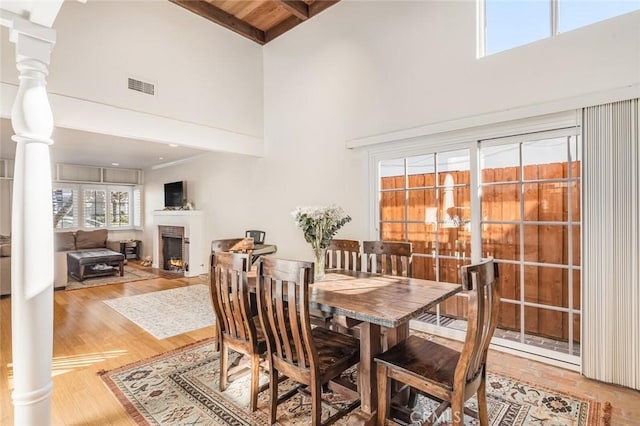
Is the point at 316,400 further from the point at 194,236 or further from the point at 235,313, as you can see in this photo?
the point at 194,236

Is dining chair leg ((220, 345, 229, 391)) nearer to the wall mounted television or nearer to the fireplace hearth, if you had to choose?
the fireplace hearth

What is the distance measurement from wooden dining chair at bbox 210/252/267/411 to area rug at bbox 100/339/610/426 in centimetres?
14

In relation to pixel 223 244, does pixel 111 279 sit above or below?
below

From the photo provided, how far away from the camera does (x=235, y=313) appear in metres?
2.18

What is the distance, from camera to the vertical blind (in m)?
2.36

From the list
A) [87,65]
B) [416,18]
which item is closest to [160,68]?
[87,65]

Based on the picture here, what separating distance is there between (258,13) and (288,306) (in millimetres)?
4925

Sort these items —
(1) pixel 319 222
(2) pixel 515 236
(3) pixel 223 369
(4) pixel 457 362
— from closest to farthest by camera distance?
1. (4) pixel 457 362
2. (3) pixel 223 369
3. (1) pixel 319 222
4. (2) pixel 515 236

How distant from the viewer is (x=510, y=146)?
304cm

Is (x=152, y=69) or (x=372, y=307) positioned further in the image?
(x=152, y=69)

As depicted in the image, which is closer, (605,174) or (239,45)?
(605,174)

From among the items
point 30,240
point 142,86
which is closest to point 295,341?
point 30,240

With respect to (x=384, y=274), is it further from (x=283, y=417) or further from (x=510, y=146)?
(x=510, y=146)

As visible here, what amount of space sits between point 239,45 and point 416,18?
3.02m
